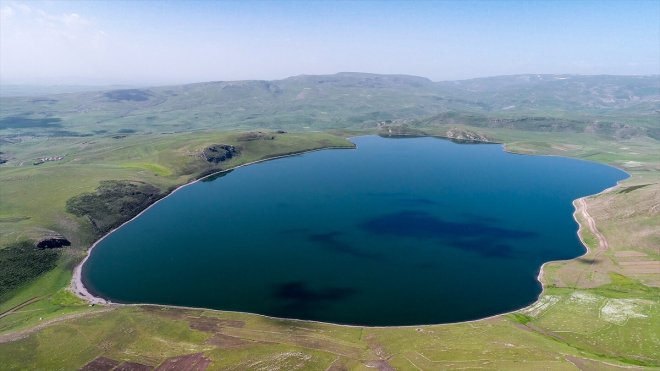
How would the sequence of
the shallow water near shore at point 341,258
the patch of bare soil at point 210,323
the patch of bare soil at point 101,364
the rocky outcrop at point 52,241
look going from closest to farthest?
the patch of bare soil at point 101,364 → the patch of bare soil at point 210,323 → the shallow water near shore at point 341,258 → the rocky outcrop at point 52,241

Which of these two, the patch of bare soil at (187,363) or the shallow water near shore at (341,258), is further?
the shallow water near shore at (341,258)

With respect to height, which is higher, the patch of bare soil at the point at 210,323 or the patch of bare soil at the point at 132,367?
the patch of bare soil at the point at 210,323

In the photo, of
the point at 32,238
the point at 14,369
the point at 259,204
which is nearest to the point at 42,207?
the point at 32,238

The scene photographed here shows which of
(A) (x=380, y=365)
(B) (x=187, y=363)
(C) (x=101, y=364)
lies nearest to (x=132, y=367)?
(C) (x=101, y=364)

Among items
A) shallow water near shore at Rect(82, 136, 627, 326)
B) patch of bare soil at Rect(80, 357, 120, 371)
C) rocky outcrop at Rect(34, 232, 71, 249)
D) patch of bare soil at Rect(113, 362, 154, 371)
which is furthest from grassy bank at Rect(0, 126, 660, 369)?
rocky outcrop at Rect(34, 232, 71, 249)

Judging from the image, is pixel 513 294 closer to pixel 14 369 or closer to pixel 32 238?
pixel 14 369

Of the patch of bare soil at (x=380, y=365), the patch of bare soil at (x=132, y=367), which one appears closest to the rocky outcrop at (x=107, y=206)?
the patch of bare soil at (x=132, y=367)

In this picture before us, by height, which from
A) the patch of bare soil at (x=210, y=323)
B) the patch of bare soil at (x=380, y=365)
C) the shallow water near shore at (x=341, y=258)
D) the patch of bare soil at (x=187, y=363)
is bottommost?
the patch of bare soil at (x=187, y=363)

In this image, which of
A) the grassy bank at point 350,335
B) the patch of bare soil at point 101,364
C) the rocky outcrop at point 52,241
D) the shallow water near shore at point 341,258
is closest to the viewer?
the patch of bare soil at point 101,364

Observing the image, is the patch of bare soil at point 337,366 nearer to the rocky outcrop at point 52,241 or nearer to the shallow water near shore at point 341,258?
the shallow water near shore at point 341,258
